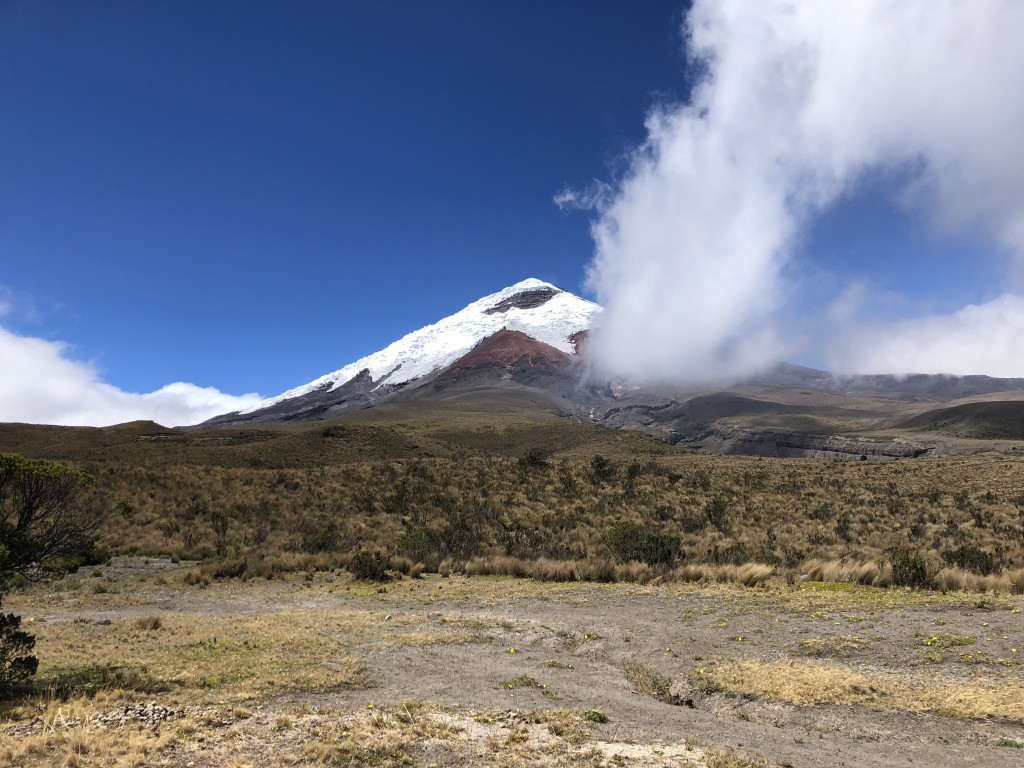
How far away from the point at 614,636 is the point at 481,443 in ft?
231

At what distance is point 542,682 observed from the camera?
8836 millimetres

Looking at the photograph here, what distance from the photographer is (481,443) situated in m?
81.6

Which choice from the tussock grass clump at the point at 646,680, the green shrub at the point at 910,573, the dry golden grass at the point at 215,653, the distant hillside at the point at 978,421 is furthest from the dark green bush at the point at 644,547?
the distant hillside at the point at 978,421

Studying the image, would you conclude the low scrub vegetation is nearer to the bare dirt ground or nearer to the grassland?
the grassland

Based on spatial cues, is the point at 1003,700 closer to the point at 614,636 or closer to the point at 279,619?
the point at 614,636

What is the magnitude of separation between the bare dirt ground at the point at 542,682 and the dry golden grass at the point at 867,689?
33 millimetres

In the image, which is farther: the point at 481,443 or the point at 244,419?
the point at 244,419

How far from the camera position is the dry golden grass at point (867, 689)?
7.02m

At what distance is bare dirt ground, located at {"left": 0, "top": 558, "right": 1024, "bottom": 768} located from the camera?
6.14 metres

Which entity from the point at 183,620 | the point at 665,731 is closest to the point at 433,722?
the point at 665,731

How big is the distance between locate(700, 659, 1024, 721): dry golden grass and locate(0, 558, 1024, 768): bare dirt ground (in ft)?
0.11

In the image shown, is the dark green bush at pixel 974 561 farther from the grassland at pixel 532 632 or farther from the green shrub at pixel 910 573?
the green shrub at pixel 910 573

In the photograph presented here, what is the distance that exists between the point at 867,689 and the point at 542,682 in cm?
450

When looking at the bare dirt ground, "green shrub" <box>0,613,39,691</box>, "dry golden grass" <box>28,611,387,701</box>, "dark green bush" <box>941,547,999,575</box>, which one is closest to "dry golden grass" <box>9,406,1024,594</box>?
"dark green bush" <box>941,547,999,575</box>
